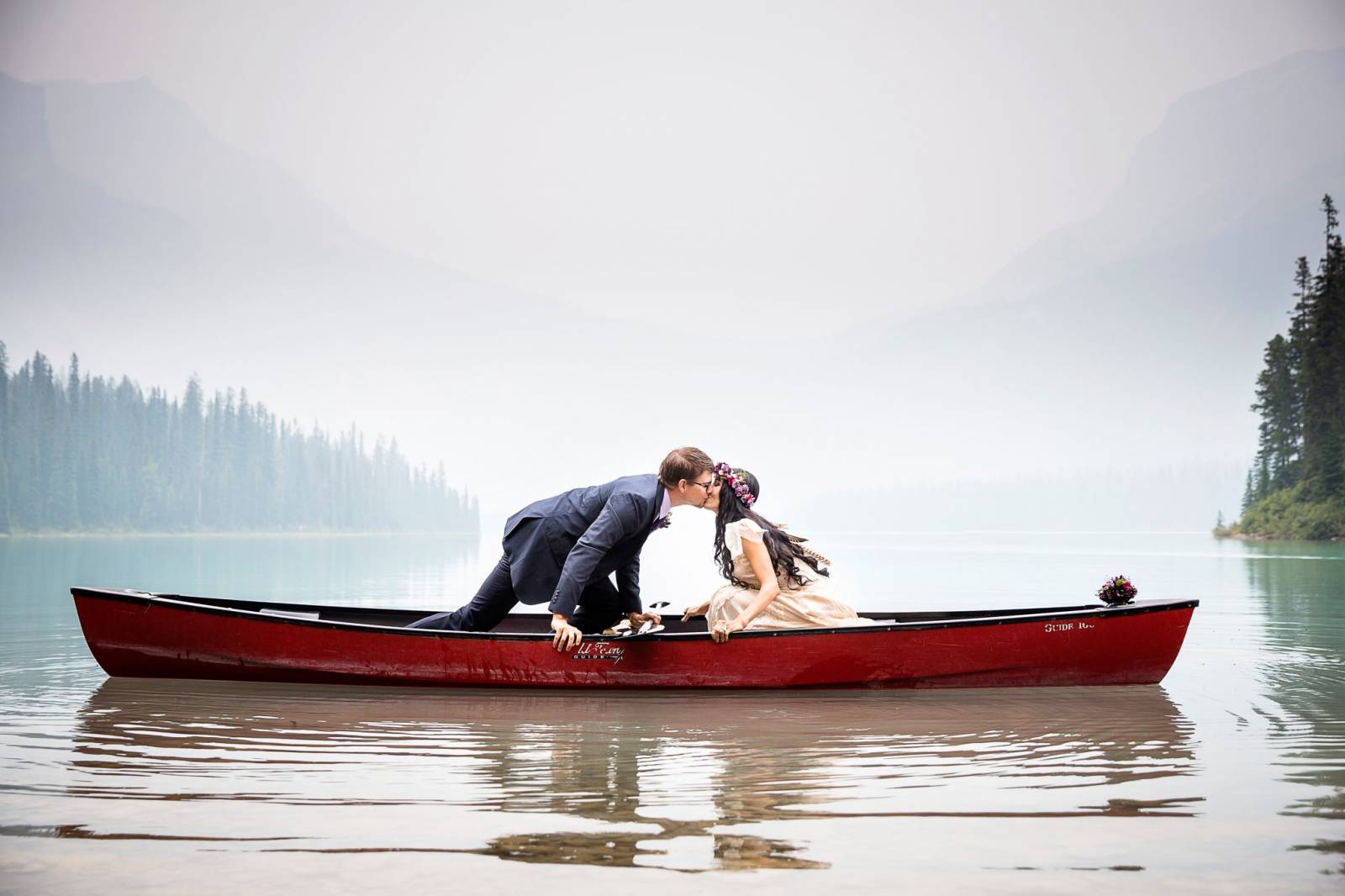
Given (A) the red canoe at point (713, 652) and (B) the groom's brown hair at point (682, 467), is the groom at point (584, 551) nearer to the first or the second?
(B) the groom's brown hair at point (682, 467)

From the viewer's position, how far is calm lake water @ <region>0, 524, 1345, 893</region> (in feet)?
9.87

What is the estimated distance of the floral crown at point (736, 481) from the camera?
5.71 metres

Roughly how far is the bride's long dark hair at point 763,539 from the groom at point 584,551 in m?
0.19

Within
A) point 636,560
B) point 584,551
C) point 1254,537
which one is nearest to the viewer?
point 584,551

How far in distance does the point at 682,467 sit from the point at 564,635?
1.06 meters

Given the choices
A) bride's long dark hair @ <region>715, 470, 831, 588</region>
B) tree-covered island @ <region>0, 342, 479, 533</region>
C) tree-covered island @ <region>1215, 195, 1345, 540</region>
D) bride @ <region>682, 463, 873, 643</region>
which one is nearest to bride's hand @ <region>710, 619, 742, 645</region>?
bride @ <region>682, 463, 873, 643</region>

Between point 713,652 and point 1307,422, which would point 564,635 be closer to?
point 713,652

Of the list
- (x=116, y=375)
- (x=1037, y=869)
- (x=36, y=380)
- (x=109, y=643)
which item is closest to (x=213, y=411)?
(x=36, y=380)

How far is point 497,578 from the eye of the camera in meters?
6.27

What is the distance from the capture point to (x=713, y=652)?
5.81 m

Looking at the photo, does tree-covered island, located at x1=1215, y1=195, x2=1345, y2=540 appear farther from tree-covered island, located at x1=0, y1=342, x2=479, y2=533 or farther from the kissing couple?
tree-covered island, located at x1=0, y1=342, x2=479, y2=533

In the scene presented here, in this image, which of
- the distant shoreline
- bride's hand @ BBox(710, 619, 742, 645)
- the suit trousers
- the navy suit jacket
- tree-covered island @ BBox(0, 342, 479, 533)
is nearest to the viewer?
the navy suit jacket

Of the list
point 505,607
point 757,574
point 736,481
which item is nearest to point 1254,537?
point 757,574

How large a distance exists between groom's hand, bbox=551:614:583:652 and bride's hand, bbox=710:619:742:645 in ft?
2.31
